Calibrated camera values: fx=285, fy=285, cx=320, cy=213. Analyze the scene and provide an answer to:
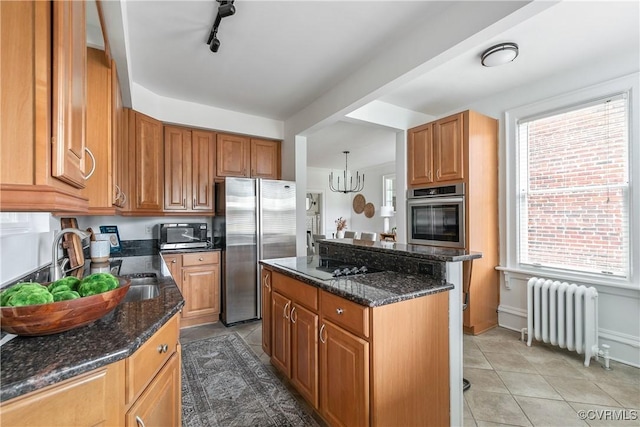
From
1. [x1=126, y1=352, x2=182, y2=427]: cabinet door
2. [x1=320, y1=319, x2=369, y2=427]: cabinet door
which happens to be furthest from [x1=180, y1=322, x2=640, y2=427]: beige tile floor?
[x1=126, y1=352, x2=182, y2=427]: cabinet door

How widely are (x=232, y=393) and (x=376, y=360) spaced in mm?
1296

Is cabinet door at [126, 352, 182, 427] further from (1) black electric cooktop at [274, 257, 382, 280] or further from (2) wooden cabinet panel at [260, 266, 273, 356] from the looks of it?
(2) wooden cabinet panel at [260, 266, 273, 356]

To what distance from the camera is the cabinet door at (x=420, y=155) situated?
11.2 ft

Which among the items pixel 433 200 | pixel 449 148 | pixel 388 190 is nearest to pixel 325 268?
pixel 433 200

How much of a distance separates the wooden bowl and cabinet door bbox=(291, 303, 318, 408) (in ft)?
3.51

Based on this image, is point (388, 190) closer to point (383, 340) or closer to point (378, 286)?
point (378, 286)

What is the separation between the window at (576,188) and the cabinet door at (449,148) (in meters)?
0.68

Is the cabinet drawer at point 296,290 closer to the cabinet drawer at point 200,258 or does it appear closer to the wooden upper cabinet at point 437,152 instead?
the cabinet drawer at point 200,258

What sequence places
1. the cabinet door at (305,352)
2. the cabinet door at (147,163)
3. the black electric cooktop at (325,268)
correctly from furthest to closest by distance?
the cabinet door at (147,163)
the black electric cooktop at (325,268)
the cabinet door at (305,352)

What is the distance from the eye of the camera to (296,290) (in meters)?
1.89

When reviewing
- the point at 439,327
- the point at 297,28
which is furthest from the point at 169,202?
the point at 439,327

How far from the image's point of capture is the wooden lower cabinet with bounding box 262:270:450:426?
1314 mm

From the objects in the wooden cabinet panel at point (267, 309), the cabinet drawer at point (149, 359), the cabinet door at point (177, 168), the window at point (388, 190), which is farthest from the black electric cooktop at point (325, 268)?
the window at point (388, 190)

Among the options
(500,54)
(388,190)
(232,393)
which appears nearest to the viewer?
(232,393)
